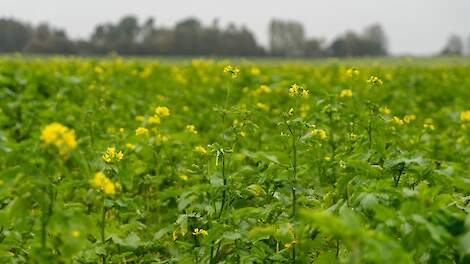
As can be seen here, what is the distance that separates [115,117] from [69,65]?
5121 mm

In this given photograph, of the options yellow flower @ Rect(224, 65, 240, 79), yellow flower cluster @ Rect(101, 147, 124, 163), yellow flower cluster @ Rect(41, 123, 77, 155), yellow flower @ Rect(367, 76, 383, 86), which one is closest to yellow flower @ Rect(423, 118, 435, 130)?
yellow flower @ Rect(367, 76, 383, 86)

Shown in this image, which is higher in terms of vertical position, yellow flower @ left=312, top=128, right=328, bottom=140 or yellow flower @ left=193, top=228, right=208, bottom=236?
yellow flower @ left=312, top=128, right=328, bottom=140

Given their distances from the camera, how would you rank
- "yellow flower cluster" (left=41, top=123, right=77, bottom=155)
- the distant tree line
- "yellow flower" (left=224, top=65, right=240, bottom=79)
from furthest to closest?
the distant tree line < "yellow flower" (left=224, top=65, right=240, bottom=79) < "yellow flower cluster" (left=41, top=123, right=77, bottom=155)

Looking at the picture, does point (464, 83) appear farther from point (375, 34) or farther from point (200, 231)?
point (375, 34)

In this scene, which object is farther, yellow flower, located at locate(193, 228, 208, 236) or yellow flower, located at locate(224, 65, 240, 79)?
yellow flower, located at locate(224, 65, 240, 79)

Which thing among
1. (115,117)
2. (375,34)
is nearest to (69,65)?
(115,117)

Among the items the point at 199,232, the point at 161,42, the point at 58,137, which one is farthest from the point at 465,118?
the point at 161,42

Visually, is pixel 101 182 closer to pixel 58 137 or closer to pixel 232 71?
pixel 58 137

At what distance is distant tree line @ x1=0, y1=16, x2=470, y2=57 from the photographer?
34.6m

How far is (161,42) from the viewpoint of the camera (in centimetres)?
4103

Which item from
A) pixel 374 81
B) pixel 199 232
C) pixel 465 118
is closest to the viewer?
pixel 199 232

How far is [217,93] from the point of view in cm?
966

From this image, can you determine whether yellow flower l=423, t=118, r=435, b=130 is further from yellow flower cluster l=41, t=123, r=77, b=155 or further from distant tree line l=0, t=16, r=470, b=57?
distant tree line l=0, t=16, r=470, b=57

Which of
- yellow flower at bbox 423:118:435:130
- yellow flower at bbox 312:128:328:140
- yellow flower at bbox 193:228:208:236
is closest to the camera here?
yellow flower at bbox 193:228:208:236
